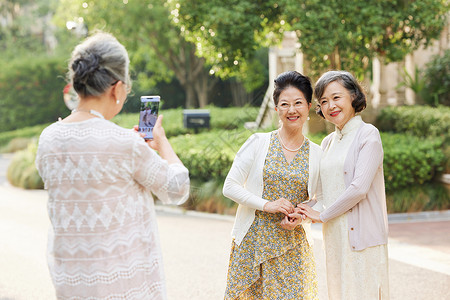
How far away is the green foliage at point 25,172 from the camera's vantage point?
1423 centimetres

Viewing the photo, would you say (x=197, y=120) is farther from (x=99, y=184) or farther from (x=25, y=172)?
(x=99, y=184)

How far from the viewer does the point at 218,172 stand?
404 inches

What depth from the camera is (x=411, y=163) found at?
917 cm

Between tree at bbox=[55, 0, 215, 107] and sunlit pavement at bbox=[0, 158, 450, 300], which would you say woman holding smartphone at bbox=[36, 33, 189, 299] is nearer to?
sunlit pavement at bbox=[0, 158, 450, 300]

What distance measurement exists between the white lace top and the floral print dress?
1.02m

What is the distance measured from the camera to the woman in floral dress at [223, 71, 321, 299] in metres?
3.24

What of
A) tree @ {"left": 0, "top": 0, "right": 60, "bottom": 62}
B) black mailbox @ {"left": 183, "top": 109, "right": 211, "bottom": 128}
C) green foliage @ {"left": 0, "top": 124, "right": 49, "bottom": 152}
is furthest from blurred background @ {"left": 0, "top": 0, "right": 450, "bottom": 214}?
tree @ {"left": 0, "top": 0, "right": 60, "bottom": 62}

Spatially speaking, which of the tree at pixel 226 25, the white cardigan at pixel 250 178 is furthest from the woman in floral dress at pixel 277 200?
the tree at pixel 226 25

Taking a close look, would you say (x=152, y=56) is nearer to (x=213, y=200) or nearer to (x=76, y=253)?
(x=213, y=200)

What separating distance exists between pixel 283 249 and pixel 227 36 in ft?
25.6

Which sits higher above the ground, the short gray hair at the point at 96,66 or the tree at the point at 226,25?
the tree at the point at 226,25

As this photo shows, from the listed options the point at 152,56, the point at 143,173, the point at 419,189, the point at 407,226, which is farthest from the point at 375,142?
the point at 152,56

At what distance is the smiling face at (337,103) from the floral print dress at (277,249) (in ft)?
0.86

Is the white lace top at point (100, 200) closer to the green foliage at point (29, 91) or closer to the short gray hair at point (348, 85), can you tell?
the short gray hair at point (348, 85)
